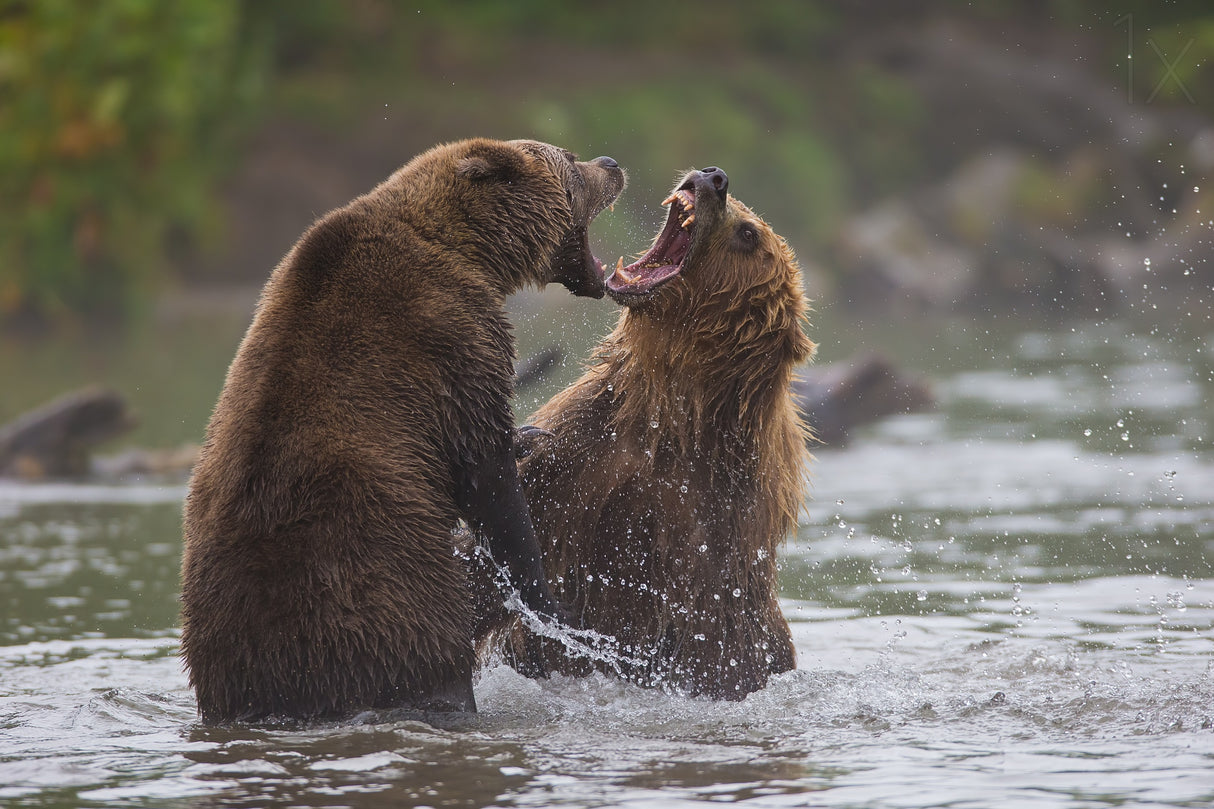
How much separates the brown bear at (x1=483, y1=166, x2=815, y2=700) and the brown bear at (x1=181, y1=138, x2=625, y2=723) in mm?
641

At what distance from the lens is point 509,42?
3303 centimetres

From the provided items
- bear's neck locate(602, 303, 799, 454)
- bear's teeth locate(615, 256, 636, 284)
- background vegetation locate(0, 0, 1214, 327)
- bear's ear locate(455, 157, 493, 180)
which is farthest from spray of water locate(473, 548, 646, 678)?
background vegetation locate(0, 0, 1214, 327)

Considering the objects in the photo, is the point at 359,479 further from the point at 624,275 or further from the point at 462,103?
the point at 462,103

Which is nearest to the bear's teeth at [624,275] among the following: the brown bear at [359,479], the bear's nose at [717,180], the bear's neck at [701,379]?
the bear's neck at [701,379]

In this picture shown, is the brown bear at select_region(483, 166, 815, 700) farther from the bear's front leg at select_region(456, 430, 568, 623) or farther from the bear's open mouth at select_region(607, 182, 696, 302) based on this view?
the bear's front leg at select_region(456, 430, 568, 623)

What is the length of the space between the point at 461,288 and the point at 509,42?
28.9 m

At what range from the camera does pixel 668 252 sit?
5996 mm

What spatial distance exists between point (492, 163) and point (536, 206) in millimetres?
212

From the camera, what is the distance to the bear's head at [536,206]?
530 cm

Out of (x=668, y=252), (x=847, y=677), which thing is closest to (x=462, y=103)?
(x=668, y=252)

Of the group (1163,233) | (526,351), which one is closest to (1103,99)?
(1163,233)

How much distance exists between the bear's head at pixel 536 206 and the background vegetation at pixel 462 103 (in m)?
9.89

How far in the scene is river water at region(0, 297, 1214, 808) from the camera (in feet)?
14.9

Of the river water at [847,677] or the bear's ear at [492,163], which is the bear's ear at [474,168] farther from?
the river water at [847,677]
